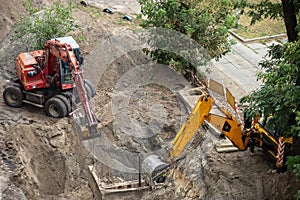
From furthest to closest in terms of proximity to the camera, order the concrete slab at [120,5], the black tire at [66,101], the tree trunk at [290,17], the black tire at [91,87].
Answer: the concrete slab at [120,5] → the black tire at [91,87] → the black tire at [66,101] → the tree trunk at [290,17]

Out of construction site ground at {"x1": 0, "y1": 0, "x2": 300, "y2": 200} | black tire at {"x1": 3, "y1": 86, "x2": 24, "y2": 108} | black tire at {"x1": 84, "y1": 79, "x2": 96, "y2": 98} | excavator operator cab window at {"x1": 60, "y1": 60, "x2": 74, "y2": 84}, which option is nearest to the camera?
construction site ground at {"x1": 0, "y1": 0, "x2": 300, "y2": 200}

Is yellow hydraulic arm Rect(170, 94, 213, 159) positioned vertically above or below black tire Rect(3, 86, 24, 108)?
above

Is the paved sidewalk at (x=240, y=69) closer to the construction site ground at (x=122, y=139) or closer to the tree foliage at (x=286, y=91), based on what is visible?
the construction site ground at (x=122, y=139)

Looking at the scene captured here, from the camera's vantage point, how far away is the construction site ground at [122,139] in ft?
40.1

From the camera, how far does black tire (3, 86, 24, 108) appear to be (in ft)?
56.8

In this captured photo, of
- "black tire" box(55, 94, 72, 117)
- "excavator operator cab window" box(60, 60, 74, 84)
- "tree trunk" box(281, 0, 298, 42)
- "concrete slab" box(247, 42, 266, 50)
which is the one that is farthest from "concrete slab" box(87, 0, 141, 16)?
"tree trunk" box(281, 0, 298, 42)

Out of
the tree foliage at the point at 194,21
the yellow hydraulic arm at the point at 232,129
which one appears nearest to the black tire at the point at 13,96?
the tree foliage at the point at 194,21

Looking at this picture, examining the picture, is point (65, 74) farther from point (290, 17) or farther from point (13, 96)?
point (290, 17)

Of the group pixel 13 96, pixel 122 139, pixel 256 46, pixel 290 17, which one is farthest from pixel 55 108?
pixel 256 46

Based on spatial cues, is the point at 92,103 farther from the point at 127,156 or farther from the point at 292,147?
the point at 292,147

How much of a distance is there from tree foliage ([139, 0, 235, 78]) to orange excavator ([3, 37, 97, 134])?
3.17 m

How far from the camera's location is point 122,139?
1592 centimetres

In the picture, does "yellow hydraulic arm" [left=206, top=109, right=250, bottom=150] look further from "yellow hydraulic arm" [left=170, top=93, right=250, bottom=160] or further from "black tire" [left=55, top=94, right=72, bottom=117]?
"black tire" [left=55, top=94, right=72, bottom=117]

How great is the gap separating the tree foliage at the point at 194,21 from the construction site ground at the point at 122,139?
1099 mm
